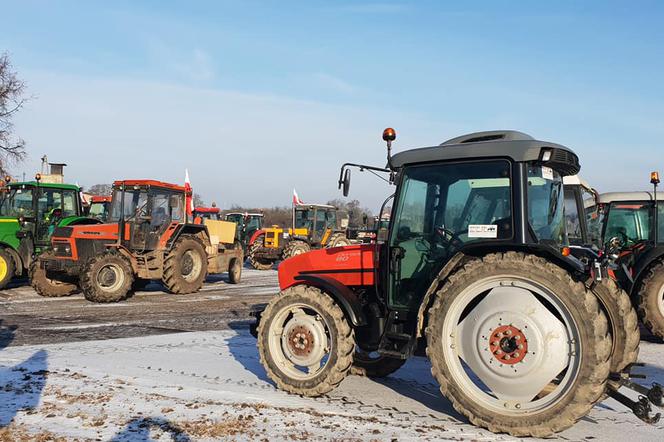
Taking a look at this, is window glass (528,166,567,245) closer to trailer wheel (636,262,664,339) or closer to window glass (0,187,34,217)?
trailer wheel (636,262,664,339)

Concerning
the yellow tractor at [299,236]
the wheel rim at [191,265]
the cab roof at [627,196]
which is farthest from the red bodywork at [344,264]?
the yellow tractor at [299,236]

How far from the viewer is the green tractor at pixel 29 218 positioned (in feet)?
40.7

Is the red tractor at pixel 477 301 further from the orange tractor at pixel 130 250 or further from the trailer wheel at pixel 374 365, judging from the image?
the orange tractor at pixel 130 250

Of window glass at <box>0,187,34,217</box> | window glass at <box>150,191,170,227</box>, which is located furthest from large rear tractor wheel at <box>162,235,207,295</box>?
window glass at <box>0,187,34,217</box>

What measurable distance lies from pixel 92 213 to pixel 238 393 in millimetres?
13784

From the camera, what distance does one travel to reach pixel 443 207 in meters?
4.56

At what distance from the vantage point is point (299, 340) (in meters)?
4.84

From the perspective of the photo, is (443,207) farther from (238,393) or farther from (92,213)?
(92,213)

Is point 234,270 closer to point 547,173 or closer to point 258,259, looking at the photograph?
point 258,259

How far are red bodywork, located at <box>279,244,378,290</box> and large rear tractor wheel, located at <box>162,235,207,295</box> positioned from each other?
24.3ft

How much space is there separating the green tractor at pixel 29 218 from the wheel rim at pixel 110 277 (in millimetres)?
2247

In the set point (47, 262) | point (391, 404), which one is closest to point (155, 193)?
point (47, 262)

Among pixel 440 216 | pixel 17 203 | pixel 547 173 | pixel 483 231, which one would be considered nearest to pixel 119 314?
pixel 17 203

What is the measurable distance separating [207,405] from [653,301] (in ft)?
19.9
